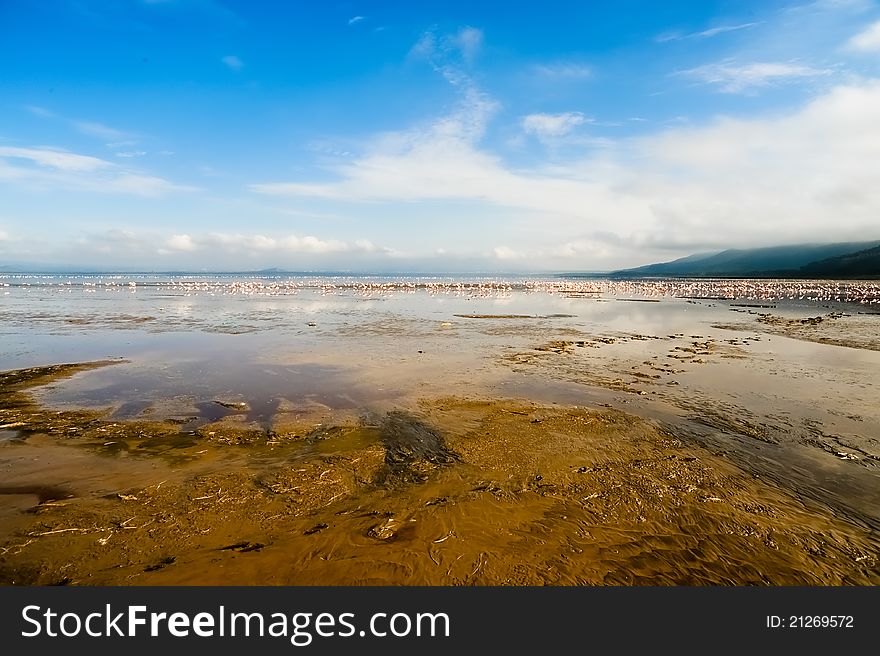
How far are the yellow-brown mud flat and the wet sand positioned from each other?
0.04 meters

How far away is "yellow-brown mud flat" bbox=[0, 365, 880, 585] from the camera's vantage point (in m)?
5.03

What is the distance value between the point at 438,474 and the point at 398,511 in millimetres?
1399

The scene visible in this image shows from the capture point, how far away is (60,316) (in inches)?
1289

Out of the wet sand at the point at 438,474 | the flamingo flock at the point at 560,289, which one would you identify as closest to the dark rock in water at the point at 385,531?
the wet sand at the point at 438,474

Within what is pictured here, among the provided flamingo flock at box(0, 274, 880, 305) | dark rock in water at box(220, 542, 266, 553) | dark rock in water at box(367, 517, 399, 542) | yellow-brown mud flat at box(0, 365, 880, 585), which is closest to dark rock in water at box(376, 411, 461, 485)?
yellow-brown mud flat at box(0, 365, 880, 585)

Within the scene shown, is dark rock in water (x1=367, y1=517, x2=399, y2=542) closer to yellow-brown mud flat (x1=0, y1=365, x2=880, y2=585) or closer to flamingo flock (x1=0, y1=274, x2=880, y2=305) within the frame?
yellow-brown mud flat (x1=0, y1=365, x2=880, y2=585)

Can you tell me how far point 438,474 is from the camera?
299 inches

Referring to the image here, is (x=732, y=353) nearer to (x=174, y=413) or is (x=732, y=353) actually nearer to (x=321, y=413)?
(x=321, y=413)

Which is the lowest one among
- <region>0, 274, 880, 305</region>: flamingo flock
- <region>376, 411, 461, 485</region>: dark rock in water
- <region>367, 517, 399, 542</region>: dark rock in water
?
<region>367, 517, 399, 542</region>: dark rock in water

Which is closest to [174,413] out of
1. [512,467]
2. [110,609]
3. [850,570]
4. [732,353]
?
[110,609]

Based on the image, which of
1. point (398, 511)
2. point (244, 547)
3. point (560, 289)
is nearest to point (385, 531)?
point (398, 511)

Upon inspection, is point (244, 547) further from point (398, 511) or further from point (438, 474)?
point (438, 474)

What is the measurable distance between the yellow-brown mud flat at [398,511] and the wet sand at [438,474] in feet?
0.12

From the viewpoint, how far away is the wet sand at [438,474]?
16.9ft
